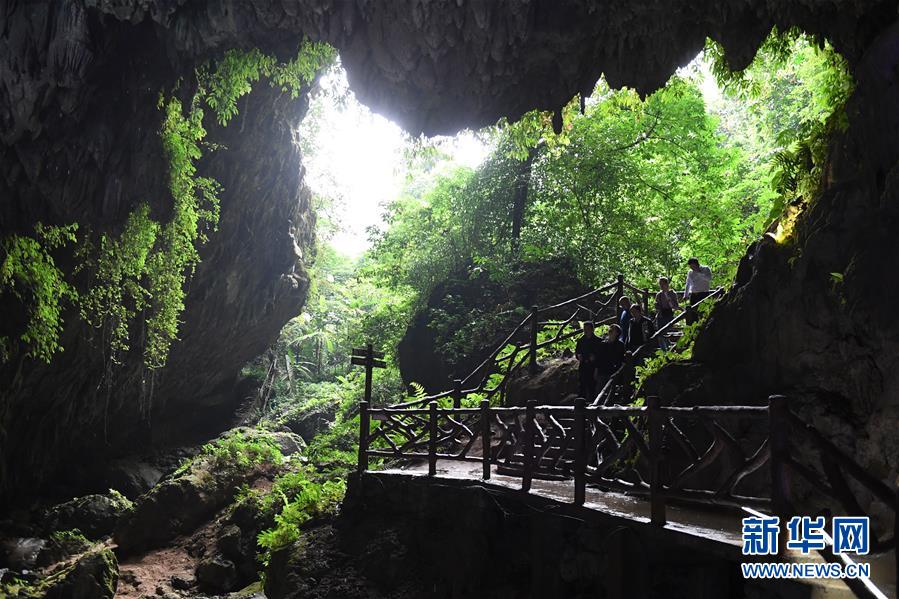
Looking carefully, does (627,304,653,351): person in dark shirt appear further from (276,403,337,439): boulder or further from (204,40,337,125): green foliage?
(276,403,337,439): boulder

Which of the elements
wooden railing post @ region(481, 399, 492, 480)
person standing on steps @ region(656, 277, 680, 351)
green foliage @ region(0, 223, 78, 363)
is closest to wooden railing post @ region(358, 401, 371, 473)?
wooden railing post @ region(481, 399, 492, 480)

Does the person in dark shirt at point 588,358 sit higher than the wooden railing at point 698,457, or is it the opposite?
the person in dark shirt at point 588,358

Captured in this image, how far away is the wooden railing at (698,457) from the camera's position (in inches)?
147

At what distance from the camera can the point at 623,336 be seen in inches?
408

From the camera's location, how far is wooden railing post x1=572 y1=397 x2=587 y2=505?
575 cm

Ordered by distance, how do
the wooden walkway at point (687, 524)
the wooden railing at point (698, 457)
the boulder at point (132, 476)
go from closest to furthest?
1. the wooden walkway at point (687, 524)
2. the wooden railing at point (698, 457)
3. the boulder at point (132, 476)

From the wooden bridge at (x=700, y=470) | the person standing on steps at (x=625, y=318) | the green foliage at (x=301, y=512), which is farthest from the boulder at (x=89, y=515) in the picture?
the person standing on steps at (x=625, y=318)

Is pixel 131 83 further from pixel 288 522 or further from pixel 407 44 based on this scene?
pixel 288 522

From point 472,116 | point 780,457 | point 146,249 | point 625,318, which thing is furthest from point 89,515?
point 780,457

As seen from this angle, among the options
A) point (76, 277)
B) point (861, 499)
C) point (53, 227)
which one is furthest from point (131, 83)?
point (861, 499)

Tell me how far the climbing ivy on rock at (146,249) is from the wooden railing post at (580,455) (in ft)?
26.6

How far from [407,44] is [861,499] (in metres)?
7.71

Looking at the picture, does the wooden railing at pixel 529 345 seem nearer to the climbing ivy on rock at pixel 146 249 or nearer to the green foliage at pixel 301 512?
the green foliage at pixel 301 512

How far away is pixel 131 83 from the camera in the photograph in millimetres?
10180
